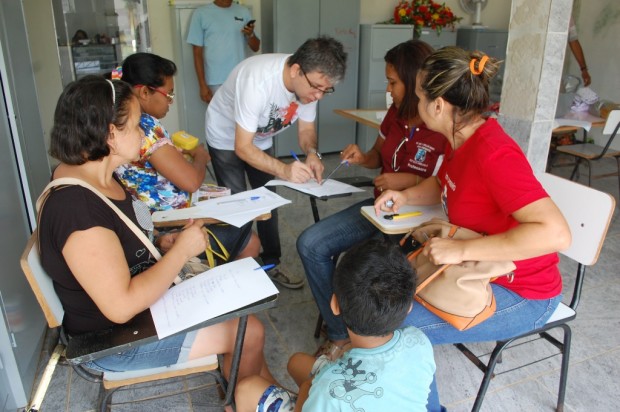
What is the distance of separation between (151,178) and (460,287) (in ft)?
3.97

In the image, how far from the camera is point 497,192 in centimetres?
126

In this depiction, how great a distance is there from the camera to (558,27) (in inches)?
87.5

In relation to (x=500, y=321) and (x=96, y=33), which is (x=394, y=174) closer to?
(x=500, y=321)

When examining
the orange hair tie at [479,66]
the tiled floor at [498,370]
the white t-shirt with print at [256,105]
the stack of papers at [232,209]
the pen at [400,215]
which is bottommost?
the tiled floor at [498,370]

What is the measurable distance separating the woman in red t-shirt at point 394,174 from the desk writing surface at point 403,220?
9.7 inches

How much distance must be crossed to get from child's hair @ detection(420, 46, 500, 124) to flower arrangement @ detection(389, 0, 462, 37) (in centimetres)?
434

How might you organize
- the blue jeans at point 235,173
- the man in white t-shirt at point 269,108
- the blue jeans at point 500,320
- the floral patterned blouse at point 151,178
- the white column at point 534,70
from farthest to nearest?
the blue jeans at point 235,173 → the white column at point 534,70 → the man in white t-shirt at point 269,108 → the floral patterned blouse at point 151,178 → the blue jeans at point 500,320

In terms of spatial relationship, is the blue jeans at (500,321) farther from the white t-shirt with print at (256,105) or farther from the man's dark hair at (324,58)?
the white t-shirt with print at (256,105)

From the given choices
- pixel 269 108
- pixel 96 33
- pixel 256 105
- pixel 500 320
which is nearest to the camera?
pixel 500 320

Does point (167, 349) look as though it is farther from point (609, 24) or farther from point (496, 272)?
point (609, 24)

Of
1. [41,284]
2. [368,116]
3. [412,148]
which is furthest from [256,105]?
[368,116]

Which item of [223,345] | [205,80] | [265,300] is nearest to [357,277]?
[265,300]

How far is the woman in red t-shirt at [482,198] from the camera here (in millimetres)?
1260

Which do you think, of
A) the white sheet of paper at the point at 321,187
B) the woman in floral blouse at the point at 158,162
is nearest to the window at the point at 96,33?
the woman in floral blouse at the point at 158,162
